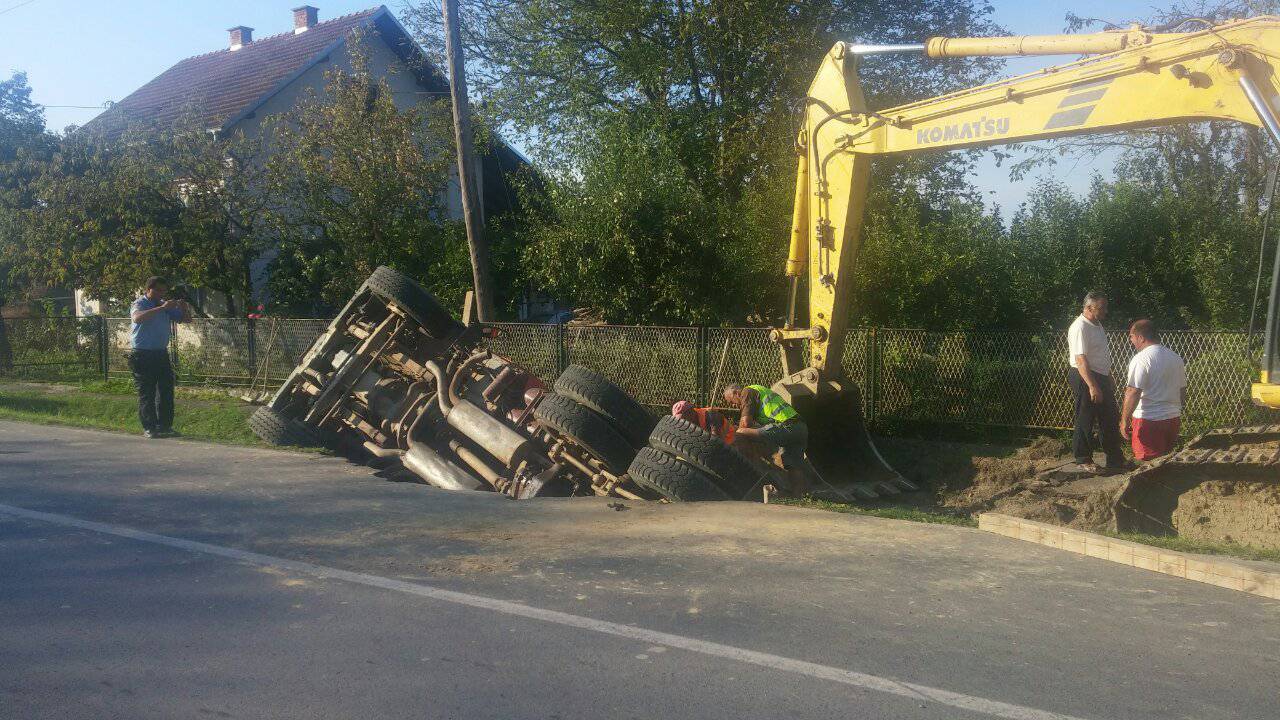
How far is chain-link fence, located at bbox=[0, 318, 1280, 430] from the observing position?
424 inches

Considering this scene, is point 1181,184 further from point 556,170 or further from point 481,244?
point 481,244

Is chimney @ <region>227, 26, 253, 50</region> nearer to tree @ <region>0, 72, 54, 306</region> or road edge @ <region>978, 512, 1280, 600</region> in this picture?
tree @ <region>0, 72, 54, 306</region>

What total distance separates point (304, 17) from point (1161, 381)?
28947mm

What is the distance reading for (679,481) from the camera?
8.77 metres

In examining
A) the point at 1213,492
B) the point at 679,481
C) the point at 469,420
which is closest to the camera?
the point at 1213,492

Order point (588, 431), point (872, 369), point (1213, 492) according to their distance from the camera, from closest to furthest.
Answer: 1. point (1213, 492)
2. point (588, 431)
3. point (872, 369)

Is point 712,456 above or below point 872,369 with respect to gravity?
below

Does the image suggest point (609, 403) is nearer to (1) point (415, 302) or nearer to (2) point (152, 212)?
(1) point (415, 302)

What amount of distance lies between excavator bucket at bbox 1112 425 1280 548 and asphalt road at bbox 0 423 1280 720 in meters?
1.85

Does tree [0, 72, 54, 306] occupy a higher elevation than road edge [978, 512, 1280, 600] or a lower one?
higher

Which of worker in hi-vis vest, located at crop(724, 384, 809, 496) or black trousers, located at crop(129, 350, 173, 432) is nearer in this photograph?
worker in hi-vis vest, located at crop(724, 384, 809, 496)

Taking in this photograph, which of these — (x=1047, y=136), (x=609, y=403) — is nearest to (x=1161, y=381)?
(x=1047, y=136)

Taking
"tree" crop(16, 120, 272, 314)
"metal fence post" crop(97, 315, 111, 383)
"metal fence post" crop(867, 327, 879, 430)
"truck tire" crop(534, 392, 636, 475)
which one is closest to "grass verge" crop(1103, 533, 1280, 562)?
"truck tire" crop(534, 392, 636, 475)

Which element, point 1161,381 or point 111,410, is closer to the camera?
point 1161,381
